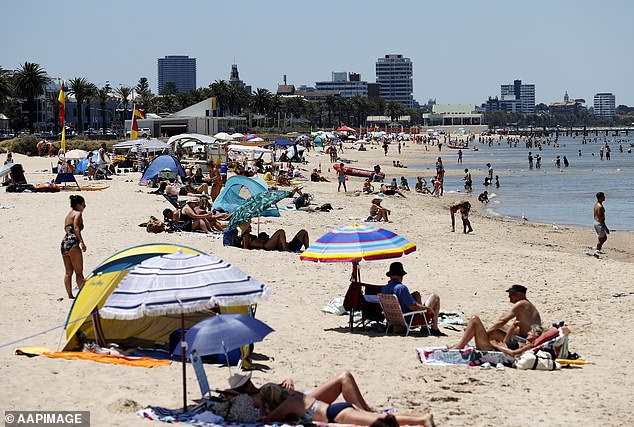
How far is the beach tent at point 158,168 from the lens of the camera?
28.4m

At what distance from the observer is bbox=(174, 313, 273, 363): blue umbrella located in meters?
7.00

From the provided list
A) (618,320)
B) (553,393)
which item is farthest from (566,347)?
(618,320)

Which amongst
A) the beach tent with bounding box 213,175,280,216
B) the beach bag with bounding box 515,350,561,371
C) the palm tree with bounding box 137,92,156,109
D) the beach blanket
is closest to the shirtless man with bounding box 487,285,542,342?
the beach blanket

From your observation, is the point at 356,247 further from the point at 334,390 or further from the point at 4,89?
the point at 4,89

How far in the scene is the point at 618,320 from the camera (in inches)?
454

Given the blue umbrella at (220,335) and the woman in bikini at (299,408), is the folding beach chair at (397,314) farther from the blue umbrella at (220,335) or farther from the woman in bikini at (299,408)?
the woman in bikini at (299,408)

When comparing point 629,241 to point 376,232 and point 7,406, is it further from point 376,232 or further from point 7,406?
point 7,406

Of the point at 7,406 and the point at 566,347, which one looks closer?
the point at 7,406

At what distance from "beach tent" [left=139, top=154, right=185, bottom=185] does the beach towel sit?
19.9 metres

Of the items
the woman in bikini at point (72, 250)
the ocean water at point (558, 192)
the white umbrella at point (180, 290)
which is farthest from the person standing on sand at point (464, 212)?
the white umbrella at point (180, 290)

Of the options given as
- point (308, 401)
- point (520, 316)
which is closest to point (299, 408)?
point (308, 401)

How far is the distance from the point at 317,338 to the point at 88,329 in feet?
9.04

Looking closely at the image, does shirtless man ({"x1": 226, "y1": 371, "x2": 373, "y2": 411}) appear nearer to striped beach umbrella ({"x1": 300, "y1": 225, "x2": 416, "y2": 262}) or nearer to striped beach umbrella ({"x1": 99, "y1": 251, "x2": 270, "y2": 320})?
striped beach umbrella ({"x1": 99, "y1": 251, "x2": 270, "y2": 320})

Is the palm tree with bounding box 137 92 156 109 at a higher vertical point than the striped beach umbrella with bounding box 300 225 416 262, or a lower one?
higher
